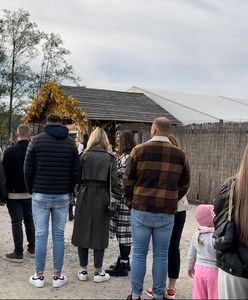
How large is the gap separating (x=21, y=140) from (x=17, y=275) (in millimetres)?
1844

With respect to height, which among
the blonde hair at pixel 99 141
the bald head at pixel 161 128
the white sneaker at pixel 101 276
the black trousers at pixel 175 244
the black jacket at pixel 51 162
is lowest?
the white sneaker at pixel 101 276

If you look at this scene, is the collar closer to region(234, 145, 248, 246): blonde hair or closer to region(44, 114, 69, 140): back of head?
region(44, 114, 69, 140): back of head

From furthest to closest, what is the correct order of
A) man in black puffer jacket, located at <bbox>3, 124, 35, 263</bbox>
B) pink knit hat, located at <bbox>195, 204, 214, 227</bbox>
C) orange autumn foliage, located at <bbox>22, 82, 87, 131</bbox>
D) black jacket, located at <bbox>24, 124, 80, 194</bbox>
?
orange autumn foliage, located at <bbox>22, 82, 87, 131</bbox>, man in black puffer jacket, located at <bbox>3, 124, 35, 263</bbox>, black jacket, located at <bbox>24, 124, 80, 194</bbox>, pink knit hat, located at <bbox>195, 204, 214, 227</bbox>

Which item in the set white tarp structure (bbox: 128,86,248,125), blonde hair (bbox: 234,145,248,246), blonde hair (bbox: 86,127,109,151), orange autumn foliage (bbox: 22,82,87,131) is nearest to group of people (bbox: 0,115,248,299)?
blonde hair (bbox: 86,127,109,151)

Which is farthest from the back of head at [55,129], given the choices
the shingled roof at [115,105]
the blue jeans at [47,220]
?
the shingled roof at [115,105]

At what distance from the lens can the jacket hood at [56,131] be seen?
543cm

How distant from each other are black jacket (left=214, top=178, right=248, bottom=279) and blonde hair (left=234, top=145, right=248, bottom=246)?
0.07 m

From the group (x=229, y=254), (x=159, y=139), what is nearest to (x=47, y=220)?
(x=159, y=139)

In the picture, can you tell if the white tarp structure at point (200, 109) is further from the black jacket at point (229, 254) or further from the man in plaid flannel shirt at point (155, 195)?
the black jacket at point (229, 254)

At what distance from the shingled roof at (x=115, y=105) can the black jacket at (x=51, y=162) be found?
29.4ft

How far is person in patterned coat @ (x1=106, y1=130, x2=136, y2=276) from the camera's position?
19.0 feet

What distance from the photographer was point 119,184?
5688 millimetres

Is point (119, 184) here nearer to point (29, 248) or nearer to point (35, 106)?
point (29, 248)

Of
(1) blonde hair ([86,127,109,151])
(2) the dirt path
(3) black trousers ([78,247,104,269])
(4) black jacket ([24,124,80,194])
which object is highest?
(1) blonde hair ([86,127,109,151])
